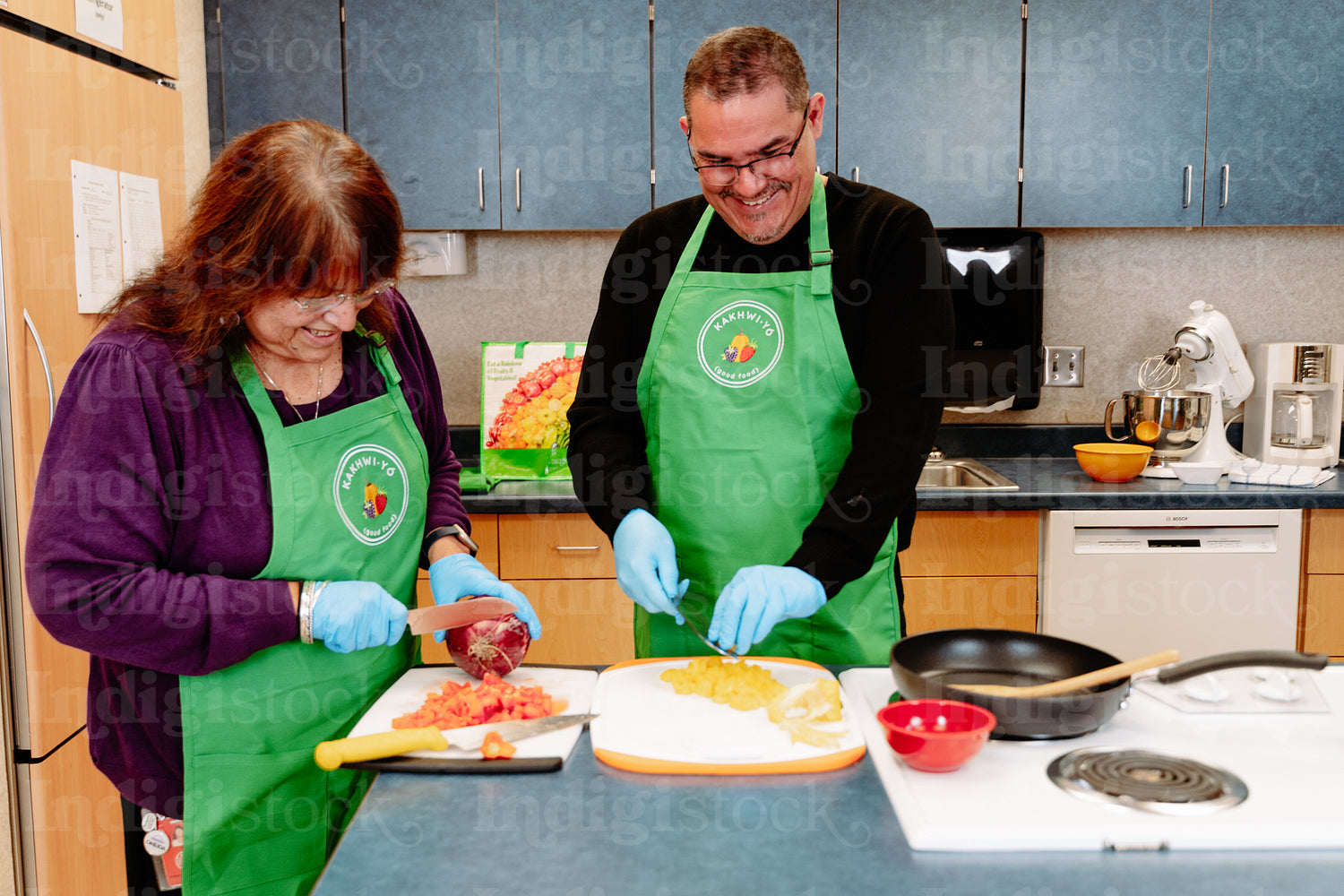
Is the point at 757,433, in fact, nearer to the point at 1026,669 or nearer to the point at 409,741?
the point at 1026,669

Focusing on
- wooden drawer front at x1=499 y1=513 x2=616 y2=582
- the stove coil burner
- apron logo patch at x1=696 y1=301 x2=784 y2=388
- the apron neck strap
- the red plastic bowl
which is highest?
the apron neck strap

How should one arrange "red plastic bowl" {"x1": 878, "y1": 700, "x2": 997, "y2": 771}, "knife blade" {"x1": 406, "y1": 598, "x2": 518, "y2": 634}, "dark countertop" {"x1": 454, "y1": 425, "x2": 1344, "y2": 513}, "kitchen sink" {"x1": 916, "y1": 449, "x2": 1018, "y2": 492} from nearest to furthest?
1. "red plastic bowl" {"x1": 878, "y1": 700, "x2": 997, "y2": 771}
2. "knife blade" {"x1": 406, "y1": 598, "x2": 518, "y2": 634}
3. "dark countertop" {"x1": 454, "y1": 425, "x2": 1344, "y2": 513}
4. "kitchen sink" {"x1": 916, "y1": 449, "x2": 1018, "y2": 492}

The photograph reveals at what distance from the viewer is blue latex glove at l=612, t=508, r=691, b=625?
4.79 feet

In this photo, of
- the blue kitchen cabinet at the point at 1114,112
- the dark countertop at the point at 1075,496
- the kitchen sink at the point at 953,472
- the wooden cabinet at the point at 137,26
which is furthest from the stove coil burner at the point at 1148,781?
the blue kitchen cabinet at the point at 1114,112

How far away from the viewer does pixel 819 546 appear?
4.81ft

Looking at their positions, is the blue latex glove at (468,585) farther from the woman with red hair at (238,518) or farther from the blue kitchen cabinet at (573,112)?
the blue kitchen cabinet at (573,112)

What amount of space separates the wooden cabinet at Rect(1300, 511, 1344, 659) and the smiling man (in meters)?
1.58

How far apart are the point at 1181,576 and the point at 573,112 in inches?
81.9

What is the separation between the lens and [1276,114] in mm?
2883

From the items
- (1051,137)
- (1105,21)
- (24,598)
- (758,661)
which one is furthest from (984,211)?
(24,598)

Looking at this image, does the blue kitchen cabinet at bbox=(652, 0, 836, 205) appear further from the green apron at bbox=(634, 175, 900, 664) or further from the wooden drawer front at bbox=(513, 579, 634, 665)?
the green apron at bbox=(634, 175, 900, 664)

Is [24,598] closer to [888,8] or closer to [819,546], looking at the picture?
[819,546]

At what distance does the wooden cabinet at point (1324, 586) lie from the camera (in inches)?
105

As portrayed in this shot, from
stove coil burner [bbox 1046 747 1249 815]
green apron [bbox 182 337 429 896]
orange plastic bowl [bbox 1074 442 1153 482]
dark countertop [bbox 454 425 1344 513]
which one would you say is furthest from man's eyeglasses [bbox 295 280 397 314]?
orange plastic bowl [bbox 1074 442 1153 482]
